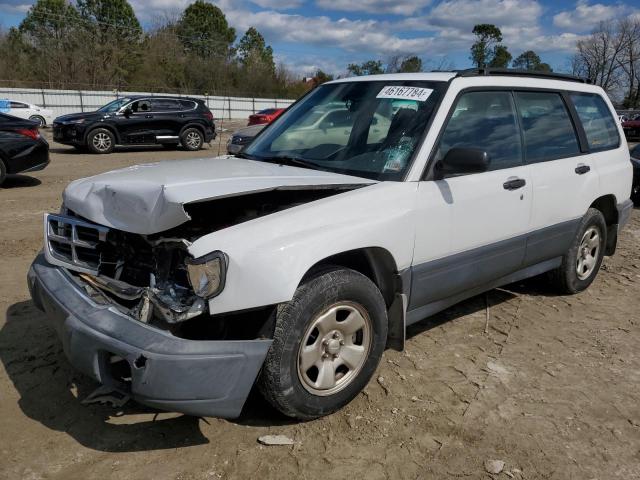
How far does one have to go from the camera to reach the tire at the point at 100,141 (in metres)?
16.1

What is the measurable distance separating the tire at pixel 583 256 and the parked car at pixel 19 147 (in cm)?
877

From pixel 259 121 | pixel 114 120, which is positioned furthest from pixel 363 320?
pixel 259 121

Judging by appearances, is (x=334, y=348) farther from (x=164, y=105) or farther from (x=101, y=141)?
(x=164, y=105)

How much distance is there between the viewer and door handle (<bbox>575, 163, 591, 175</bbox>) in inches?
181

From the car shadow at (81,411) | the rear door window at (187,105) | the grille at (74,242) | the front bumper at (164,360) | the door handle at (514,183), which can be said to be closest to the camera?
the front bumper at (164,360)

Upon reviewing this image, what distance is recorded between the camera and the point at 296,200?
322 centimetres

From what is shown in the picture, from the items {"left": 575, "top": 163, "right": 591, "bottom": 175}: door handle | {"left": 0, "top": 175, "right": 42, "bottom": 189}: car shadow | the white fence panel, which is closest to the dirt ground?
{"left": 575, "top": 163, "right": 591, "bottom": 175}: door handle

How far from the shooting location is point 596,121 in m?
5.06

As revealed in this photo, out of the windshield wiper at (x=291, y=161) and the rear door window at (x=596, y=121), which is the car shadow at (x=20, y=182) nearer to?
the windshield wiper at (x=291, y=161)

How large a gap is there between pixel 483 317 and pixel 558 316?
2.14 feet

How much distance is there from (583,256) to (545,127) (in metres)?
1.42

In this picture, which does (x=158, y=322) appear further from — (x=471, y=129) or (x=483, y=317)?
(x=483, y=317)

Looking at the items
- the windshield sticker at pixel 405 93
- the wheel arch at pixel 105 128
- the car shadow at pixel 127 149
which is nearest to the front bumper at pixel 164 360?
the windshield sticker at pixel 405 93

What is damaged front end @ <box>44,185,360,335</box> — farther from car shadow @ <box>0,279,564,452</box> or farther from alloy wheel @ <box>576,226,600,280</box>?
alloy wheel @ <box>576,226,600,280</box>
